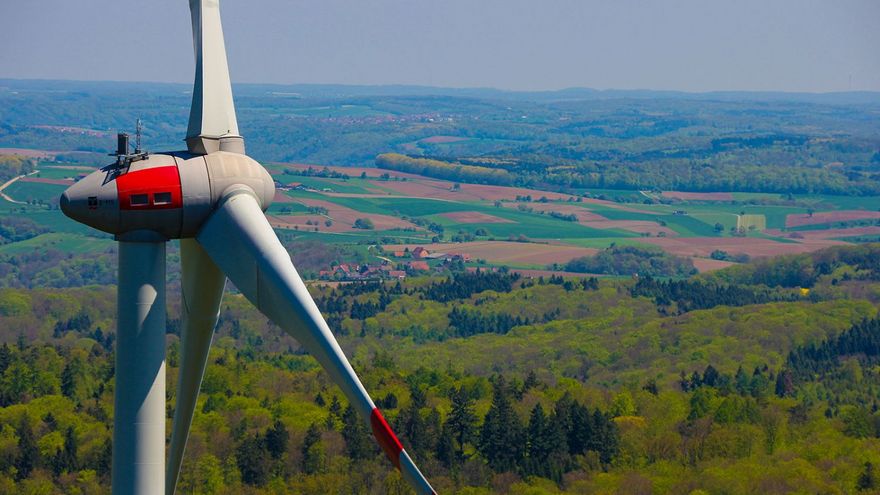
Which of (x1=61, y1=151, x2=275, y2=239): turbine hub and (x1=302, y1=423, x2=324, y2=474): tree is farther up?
(x1=61, y1=151, x2=275, y2=239): turbine hub

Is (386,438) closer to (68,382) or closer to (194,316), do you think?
(194,316)

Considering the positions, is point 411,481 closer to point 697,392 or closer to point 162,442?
point 162,442

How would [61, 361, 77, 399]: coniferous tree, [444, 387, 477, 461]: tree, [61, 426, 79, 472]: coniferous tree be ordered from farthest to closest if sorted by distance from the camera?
[61, 361, 77, 399]: coniferous tree
[444, 387, 477, 461]: tree
[61, 426, 79, 472]: coniferous tree

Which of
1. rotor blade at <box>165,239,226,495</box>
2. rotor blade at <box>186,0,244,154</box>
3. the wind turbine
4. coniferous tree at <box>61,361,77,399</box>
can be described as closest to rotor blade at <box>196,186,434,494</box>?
the wind turbine

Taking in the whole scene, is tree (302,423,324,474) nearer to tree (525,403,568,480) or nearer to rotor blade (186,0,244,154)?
tree (525,403,568,480)

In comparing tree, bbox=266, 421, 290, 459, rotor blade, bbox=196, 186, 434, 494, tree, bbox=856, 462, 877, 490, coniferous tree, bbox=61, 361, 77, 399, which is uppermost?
rotor blade, bbox=196, 186, 434, 494

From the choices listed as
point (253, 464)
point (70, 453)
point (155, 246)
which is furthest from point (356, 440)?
point (155, 246)
